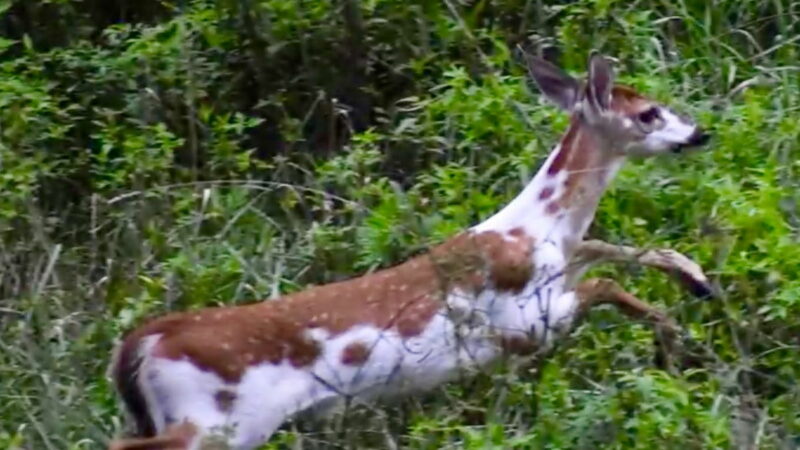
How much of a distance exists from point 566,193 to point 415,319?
0.79 meters

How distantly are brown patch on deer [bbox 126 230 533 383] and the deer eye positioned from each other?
0.68m

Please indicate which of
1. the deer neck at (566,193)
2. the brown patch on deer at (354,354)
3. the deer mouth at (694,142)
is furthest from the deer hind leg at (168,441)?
the deer mouth at (694,142)

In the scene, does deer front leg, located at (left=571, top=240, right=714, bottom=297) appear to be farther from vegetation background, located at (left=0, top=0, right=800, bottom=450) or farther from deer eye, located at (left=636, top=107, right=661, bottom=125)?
deer eye, located at (left=636, top=107, right=661, bottom=125)

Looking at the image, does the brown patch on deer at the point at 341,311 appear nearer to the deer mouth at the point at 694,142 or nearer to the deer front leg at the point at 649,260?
the deer front leg at the point at 649,260

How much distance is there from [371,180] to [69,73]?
1.83 m

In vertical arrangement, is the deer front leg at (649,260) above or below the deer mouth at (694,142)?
below

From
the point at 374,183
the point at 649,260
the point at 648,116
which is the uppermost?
the point at 648,116

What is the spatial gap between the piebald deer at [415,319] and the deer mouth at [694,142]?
1cm

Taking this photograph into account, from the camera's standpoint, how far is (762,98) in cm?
940

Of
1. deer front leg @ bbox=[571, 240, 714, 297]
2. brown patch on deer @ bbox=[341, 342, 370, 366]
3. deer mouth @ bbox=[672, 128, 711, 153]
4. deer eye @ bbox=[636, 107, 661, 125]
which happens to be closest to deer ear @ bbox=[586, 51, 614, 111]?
deer eye @ bbox=[636, 107, 661, 125]

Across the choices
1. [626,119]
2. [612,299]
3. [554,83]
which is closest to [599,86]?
[626,119]

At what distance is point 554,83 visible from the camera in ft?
28.9

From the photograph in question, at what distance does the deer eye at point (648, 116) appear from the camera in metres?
8.59

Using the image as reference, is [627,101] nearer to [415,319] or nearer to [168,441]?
[415,319]
